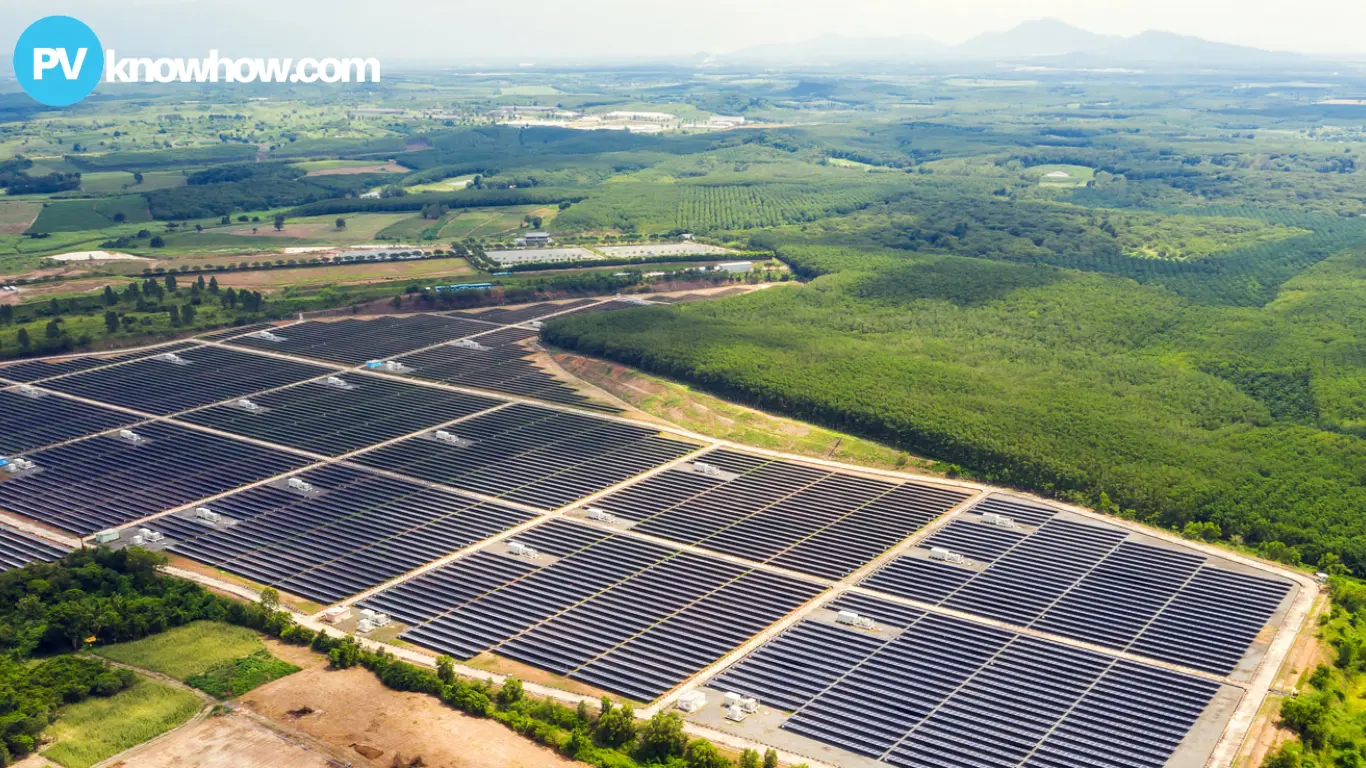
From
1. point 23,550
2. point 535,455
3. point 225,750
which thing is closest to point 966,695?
point 225,750

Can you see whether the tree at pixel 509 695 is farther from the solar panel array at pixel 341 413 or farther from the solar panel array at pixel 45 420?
the solar panel array at pixel 45 420

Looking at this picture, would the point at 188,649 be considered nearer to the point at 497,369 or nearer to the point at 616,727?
the point at 616,727

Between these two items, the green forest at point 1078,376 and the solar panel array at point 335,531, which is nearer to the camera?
the solar panel array at point 335,531

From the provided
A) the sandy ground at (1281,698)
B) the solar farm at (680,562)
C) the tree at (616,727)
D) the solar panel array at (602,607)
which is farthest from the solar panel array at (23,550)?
the sandy ground at (1281,698)

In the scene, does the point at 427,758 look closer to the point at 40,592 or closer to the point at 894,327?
the point at 40,592

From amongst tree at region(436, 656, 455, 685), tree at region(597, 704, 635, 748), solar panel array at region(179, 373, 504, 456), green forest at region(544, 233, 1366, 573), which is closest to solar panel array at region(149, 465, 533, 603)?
solar panel array at region(179, 373, 504, 456)
